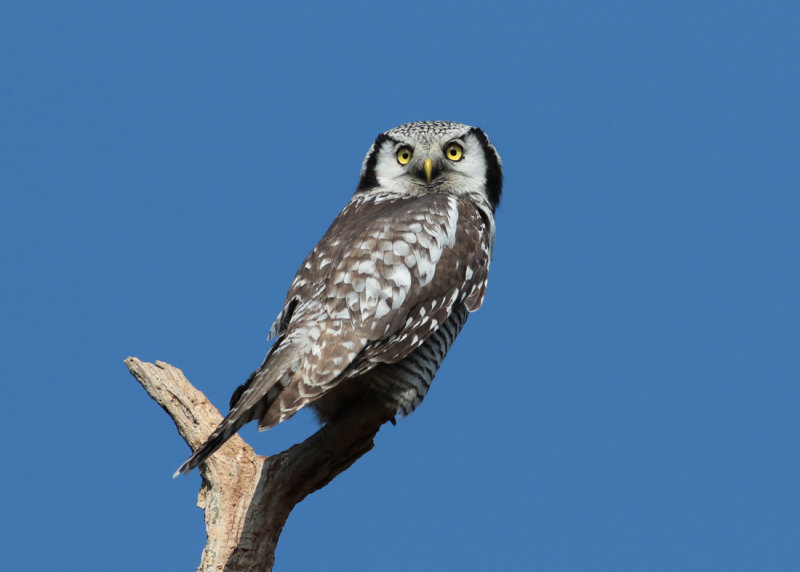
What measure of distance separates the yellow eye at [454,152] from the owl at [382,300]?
0.02 meters

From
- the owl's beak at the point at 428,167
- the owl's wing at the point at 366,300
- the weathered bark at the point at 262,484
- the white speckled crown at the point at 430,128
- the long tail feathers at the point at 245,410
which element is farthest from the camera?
the white speckled crown at the point at 430,128

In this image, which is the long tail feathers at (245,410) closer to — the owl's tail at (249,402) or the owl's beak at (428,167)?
the owl's tail at (249,402)

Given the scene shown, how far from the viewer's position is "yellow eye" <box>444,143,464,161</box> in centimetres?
437

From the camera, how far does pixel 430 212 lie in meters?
3.89

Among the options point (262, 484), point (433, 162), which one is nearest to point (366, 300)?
point (262, 484)

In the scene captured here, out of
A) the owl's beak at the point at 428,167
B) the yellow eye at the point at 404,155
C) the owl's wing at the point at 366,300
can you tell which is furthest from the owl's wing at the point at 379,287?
the yellow eye at the point at 404,155

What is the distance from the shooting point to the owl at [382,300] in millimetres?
3406

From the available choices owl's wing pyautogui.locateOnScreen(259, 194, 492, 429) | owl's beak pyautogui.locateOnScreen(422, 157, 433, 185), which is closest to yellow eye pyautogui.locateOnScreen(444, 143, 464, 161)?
owl's beak pyautogui.locateOnScreen(422, 157, 433, 185)

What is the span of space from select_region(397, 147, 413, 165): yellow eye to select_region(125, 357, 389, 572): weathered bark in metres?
1.30

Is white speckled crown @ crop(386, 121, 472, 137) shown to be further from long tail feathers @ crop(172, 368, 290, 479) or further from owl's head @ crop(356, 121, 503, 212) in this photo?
long tail feathers @ crop(172, 368, 290, 479)

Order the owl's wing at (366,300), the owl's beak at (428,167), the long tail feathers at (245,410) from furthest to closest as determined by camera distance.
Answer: the owl's beak at (428,167) → the owl's wing at (366,300) → the long tail feathers at (245,410)

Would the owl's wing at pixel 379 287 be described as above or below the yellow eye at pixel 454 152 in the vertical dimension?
below

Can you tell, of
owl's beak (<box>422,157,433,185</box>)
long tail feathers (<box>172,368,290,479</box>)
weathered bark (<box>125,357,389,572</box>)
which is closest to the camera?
long tail feathers (<box>172,368,290,479</box>)

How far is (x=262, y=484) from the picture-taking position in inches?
146
